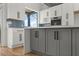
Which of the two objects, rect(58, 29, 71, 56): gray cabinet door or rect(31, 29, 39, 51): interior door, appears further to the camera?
rect(31, 29, 39, 51): interior door

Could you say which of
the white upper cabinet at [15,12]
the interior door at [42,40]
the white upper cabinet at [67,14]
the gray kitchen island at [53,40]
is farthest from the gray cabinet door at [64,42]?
the white upper cabinet at [15,12]

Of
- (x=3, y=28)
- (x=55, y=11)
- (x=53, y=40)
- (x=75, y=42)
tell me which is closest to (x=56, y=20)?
(x=55, y=11)

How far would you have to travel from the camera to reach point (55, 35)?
173 centimetres

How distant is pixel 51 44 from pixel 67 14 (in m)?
0.53

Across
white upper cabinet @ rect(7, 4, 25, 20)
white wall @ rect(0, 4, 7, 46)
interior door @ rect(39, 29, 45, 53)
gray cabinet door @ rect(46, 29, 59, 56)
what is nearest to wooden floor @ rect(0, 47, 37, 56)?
white wall @ rect(0, 4, 7, 46)

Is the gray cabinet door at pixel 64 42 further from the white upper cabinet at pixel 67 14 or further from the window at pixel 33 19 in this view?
the window at pixel 33 19

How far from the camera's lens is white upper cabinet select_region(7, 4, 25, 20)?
5.63ft

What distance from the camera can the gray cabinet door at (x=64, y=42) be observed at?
5.39 ft

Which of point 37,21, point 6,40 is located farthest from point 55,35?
point 6,40

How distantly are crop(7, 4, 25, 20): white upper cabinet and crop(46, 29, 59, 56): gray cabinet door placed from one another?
49 cm

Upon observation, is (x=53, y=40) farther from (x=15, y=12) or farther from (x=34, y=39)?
(x=15, y=12)

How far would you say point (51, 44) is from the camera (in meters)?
1.77

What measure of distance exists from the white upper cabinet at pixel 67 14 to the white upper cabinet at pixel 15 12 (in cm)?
63

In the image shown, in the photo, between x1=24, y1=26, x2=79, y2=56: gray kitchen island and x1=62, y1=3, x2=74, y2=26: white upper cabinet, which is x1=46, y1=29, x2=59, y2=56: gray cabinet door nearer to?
x1=24, y1=26, x2=79, y2=56: gray kitchen island
